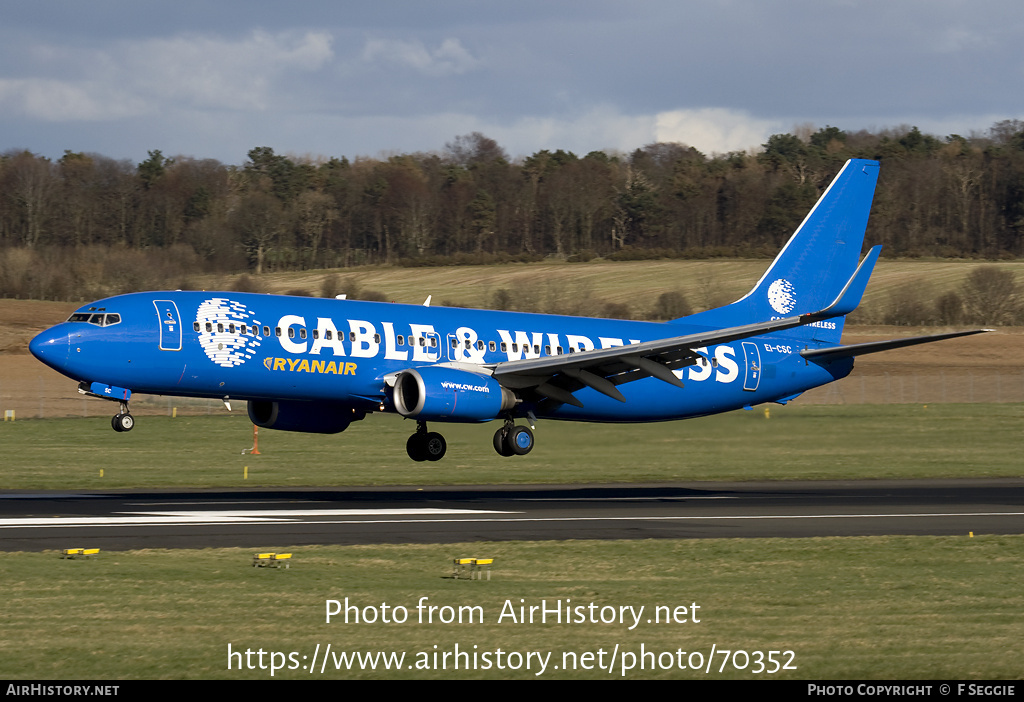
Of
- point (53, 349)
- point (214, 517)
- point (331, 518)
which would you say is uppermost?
point (53, 349)

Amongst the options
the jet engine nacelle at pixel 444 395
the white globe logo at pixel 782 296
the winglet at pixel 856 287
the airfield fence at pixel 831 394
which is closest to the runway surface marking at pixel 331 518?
the jet engine nacelle at pixel 444 395

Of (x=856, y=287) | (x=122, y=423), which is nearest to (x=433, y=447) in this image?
(x=122, y=423)

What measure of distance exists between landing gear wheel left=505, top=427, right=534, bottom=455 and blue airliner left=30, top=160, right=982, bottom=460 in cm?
5

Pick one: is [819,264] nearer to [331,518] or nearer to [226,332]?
[226,332]

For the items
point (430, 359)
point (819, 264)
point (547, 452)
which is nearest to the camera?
point (430, 359)

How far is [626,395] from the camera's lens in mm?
44031

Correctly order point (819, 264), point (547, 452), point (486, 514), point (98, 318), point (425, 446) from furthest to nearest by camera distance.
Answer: point (819, 264) → point (425, 446) → point (547, 452) → point (98, 318) → point (486, 514)

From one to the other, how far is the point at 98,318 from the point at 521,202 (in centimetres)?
11099

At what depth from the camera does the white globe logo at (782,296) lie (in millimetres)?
49594

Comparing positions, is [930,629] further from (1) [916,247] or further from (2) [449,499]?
(1) [916,247]

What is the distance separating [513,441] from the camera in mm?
40406

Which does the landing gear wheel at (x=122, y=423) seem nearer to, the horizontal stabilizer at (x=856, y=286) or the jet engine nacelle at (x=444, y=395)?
the jet engine nacelle at (x=444, y=395)
